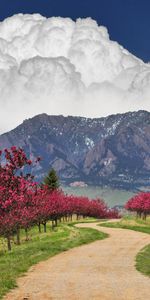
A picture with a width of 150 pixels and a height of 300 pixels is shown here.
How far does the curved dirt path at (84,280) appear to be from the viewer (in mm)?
21312

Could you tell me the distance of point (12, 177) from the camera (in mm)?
46250

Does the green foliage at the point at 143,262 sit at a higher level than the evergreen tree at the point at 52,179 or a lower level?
lower

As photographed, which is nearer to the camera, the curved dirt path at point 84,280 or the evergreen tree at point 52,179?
the curved dirt path at point 84,280

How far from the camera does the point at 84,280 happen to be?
2583cm

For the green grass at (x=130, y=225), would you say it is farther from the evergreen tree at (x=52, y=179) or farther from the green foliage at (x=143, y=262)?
the evergreen tree at (x=52, y=179)

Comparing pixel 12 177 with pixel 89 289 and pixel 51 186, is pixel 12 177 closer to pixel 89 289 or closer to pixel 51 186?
pixel 89 289

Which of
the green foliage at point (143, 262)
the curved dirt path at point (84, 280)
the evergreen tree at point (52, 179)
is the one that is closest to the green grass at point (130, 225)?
the green foliage at point (143, 262)

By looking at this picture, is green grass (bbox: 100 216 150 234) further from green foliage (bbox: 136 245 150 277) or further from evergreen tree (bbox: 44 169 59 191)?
evergreen tree (bbox: 44 169 59 191)

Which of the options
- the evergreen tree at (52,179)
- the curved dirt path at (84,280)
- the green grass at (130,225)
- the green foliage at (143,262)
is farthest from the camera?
the evergreen tree at (52,179)

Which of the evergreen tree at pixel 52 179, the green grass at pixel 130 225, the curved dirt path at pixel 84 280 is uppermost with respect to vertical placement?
the evergreen tree at pixel 52 179

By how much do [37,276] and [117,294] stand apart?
6543 mm

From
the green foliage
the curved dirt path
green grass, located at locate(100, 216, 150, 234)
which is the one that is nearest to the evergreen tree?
green grass, located at locate(100, 216, 150, 234)

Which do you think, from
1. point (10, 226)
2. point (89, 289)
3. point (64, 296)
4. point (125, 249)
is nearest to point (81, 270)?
point (89, 289)

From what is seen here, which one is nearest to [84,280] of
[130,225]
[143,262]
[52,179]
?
[143,262]
